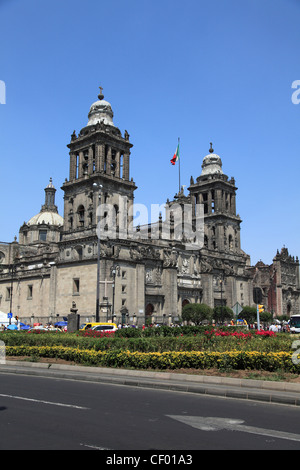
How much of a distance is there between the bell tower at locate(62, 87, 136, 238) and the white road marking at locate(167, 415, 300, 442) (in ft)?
155

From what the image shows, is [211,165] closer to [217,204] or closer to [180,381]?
[217,204]

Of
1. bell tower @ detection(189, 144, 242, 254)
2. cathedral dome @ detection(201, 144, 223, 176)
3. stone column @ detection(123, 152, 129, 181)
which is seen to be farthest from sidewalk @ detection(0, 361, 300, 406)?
cathedral dome @ detection(201, 144, 223, 176)

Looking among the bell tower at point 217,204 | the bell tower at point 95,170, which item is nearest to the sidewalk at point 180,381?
the bell tower at point 95,170

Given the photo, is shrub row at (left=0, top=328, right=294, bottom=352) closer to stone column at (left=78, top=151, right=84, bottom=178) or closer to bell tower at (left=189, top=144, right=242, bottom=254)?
stone column at (left=78, top=151, right=84, bottom=178)

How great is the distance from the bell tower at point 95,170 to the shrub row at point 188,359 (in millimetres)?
38079

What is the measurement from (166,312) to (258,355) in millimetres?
49082

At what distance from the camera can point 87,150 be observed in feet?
202

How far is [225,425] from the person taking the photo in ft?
29.2

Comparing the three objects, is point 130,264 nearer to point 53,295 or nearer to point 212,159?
point 53,295

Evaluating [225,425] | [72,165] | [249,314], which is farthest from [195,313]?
[225,425]

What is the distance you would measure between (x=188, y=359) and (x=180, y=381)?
6.11 feet

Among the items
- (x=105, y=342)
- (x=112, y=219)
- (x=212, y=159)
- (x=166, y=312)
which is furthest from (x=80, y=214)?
(x=105, y=342)

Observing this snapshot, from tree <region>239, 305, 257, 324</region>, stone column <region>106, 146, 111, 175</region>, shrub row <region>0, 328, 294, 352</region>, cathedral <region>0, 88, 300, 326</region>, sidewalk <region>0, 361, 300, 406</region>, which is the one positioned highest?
stone column <region>106, 146, 111, 175</region>

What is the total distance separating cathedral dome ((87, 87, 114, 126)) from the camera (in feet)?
205
